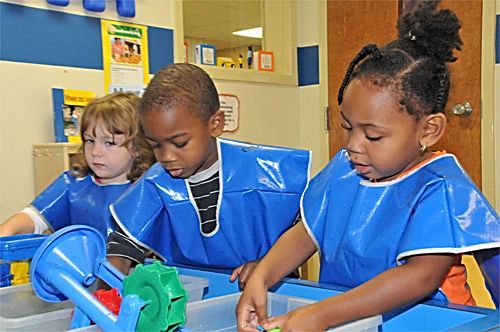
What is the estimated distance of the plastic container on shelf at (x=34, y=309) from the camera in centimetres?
70

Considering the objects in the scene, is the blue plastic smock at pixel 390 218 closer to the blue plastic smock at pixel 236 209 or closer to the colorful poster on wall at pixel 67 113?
the blue plastic smock at pixel 236 209

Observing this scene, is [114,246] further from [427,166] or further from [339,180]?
[427,166]

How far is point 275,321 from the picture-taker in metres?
0.68

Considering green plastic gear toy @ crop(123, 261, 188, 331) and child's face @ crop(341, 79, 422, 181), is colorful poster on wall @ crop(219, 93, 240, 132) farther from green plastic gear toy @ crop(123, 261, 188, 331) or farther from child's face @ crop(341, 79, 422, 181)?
green plastic gear toy @ crop(123, 261, 188, 331)

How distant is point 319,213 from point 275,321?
0.91 feet

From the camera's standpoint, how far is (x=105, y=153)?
1.37 meters

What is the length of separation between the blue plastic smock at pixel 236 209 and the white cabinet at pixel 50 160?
0.91 metres

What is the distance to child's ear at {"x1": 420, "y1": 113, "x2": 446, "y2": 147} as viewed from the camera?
0.89m

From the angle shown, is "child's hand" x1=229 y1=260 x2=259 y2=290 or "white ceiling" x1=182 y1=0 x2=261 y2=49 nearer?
"child's hand" x1=229 y1=260 x2=259 y2=290

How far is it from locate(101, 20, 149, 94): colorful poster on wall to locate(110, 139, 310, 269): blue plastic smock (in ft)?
3.85

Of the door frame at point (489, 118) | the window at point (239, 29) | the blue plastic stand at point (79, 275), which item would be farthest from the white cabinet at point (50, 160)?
the door frame at point (489, 118)

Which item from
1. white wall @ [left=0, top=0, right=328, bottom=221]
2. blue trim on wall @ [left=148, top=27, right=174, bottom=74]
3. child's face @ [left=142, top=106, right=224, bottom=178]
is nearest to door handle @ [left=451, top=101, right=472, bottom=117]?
white wall @ [left=0, top=0, right=328, bottom=221]

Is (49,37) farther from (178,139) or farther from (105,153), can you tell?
(178,139)

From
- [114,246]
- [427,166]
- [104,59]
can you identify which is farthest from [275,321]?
[104,59]
